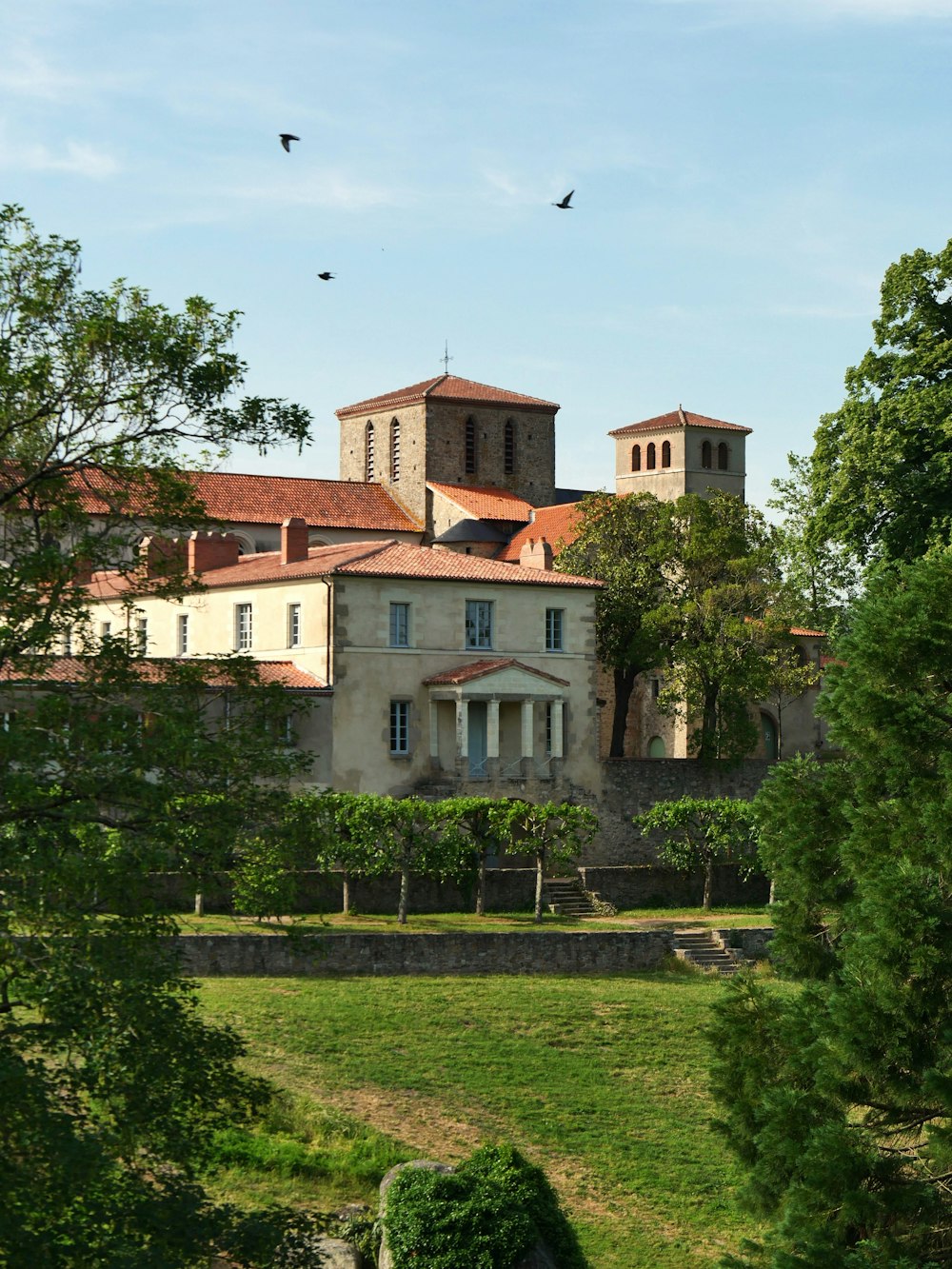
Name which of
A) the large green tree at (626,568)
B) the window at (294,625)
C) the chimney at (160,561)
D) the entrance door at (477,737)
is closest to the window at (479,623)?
the entrance door at (477,737)

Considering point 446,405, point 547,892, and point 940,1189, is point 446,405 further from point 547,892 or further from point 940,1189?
point 940,1189

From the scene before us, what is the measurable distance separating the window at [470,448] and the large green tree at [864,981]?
5894 cm

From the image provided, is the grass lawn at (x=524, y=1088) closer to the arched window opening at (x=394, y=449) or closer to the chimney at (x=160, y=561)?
the chimney at (x=160, y=561)

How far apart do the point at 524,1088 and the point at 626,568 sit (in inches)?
1051

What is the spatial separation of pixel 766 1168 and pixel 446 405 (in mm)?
64202

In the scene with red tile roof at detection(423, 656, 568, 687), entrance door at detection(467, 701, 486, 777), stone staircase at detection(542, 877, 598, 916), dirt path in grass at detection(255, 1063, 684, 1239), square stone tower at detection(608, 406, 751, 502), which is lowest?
dirt path in grass at detection(255, 1063, 684, 1239)

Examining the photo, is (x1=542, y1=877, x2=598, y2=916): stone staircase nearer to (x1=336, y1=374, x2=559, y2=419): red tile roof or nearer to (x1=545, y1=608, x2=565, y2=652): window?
(x1=545, y1=608, x2=565, y2=652): window

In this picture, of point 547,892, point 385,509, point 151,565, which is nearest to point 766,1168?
point 151,565

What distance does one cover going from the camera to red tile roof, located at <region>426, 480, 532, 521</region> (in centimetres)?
7225

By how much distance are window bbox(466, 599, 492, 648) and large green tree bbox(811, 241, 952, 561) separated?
36.7 ft

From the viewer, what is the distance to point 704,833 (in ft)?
155

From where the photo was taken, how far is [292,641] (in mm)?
48500

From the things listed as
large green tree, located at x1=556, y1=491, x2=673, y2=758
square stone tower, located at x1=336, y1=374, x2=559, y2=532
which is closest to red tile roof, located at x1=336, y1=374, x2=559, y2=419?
square stone tower, located at x1=336, y1=374, x2=559, y2=532

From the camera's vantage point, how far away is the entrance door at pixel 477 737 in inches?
1903
